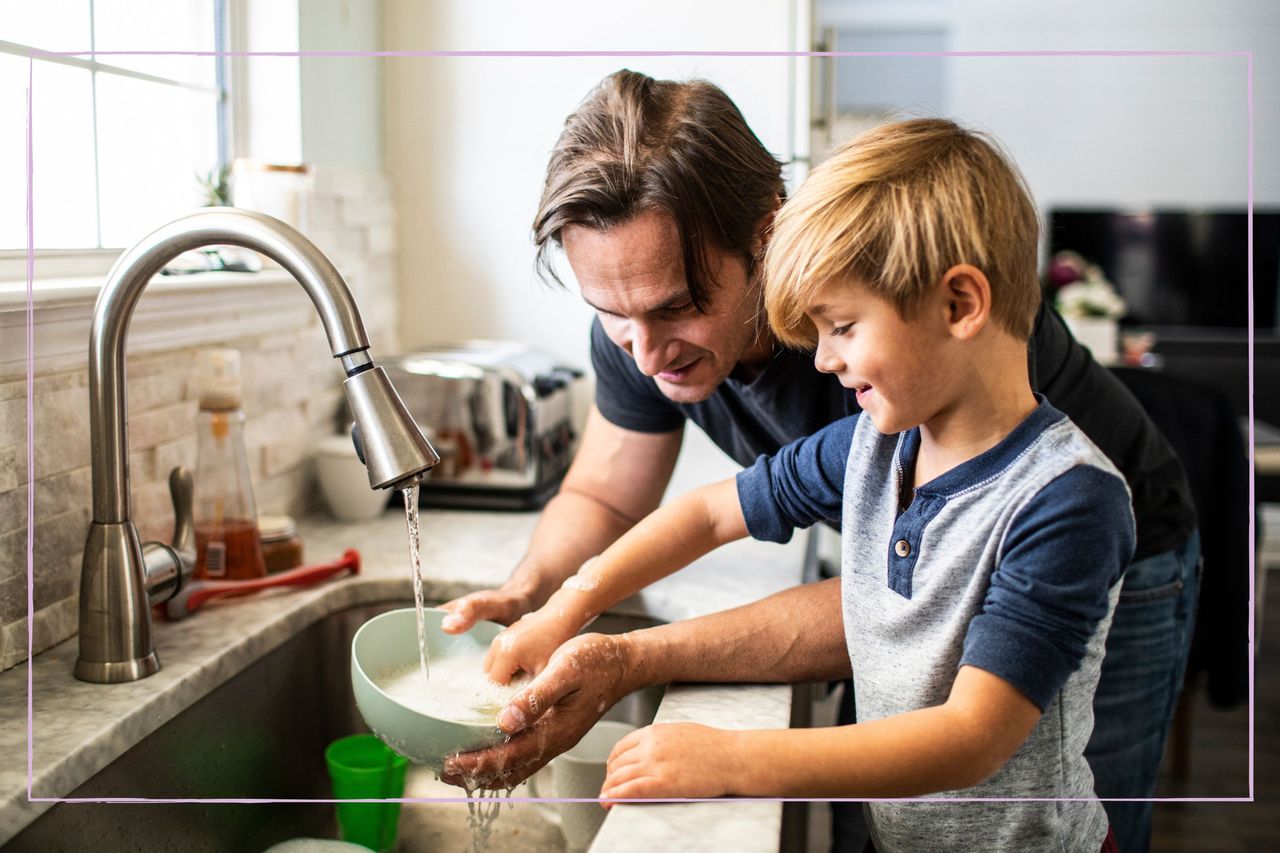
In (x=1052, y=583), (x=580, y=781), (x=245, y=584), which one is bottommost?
(x=580, y=781)

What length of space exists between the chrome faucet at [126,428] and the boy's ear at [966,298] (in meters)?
0.30

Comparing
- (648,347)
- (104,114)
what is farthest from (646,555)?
(104,114)

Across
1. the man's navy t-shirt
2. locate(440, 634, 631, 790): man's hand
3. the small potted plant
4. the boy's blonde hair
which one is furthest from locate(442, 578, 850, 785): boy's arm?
the small potted plant

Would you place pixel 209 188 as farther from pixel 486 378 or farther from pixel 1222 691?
pixel 1222 691

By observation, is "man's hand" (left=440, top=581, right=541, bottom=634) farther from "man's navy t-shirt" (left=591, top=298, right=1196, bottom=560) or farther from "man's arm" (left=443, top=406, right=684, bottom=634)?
"man's navy t-shirt" (left=591, top=298, right=1196, bottom=560)

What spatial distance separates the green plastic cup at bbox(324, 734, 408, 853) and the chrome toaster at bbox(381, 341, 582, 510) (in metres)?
0.30

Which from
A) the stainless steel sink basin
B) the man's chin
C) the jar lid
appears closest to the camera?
the stainless steel sink basin

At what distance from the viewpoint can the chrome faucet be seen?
2.05 feet

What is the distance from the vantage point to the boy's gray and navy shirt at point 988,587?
59cm

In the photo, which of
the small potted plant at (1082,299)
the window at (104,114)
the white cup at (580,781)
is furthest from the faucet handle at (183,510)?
the small potted plant at (1082,299)

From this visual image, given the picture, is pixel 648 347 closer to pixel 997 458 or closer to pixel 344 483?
pixel 997 458

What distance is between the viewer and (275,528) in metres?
1.00

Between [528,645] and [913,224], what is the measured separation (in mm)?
372

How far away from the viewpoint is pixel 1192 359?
380cm
